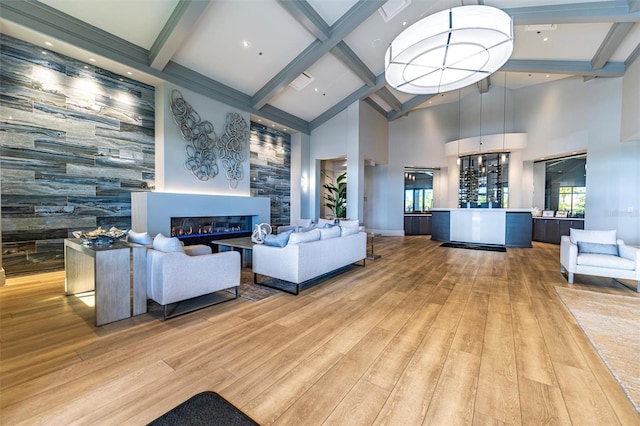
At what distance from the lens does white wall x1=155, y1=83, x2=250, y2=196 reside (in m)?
5.46

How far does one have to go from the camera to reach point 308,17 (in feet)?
15.9

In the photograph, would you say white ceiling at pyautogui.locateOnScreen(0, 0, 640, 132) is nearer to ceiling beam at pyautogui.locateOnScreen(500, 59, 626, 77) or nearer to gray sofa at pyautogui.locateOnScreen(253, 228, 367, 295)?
ceiling beam at pyautogui.locateOnScreen(500, 59, 626, 77)

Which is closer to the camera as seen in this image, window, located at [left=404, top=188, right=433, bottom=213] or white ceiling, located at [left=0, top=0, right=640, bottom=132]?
white ceiling, located at [left=0, top=0, right=640, bottom=132]

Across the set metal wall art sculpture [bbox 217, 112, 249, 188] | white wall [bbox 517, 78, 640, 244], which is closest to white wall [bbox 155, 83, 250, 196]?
metal wall art sculpture [bbox 217, 112, 249, 188]

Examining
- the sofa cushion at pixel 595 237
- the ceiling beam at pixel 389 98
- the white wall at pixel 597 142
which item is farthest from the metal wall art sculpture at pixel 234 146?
the white wall at pixel 597 142

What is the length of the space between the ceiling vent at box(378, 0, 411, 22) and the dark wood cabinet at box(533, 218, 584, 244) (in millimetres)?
8162

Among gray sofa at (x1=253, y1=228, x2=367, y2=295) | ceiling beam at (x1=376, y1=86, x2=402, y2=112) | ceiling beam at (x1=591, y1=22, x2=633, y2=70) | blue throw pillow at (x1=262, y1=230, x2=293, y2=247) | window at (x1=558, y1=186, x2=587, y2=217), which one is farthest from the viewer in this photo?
ceiling beam at (x1=376, y1=86, x2=402, y2=112)

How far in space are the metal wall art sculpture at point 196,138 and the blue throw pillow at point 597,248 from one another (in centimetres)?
747

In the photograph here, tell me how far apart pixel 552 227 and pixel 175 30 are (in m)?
11.6

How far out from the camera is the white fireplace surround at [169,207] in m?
5.00

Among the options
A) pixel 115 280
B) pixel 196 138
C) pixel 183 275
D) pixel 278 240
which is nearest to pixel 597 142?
pixel 278 240

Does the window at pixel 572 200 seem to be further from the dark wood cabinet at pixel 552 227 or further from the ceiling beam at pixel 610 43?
the ceiling beam at pixel 610 43

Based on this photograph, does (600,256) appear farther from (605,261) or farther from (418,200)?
(418,200)

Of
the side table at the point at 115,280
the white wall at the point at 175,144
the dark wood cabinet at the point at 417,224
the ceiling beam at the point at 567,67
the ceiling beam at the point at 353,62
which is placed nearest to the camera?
the side table at the point at 115,280
